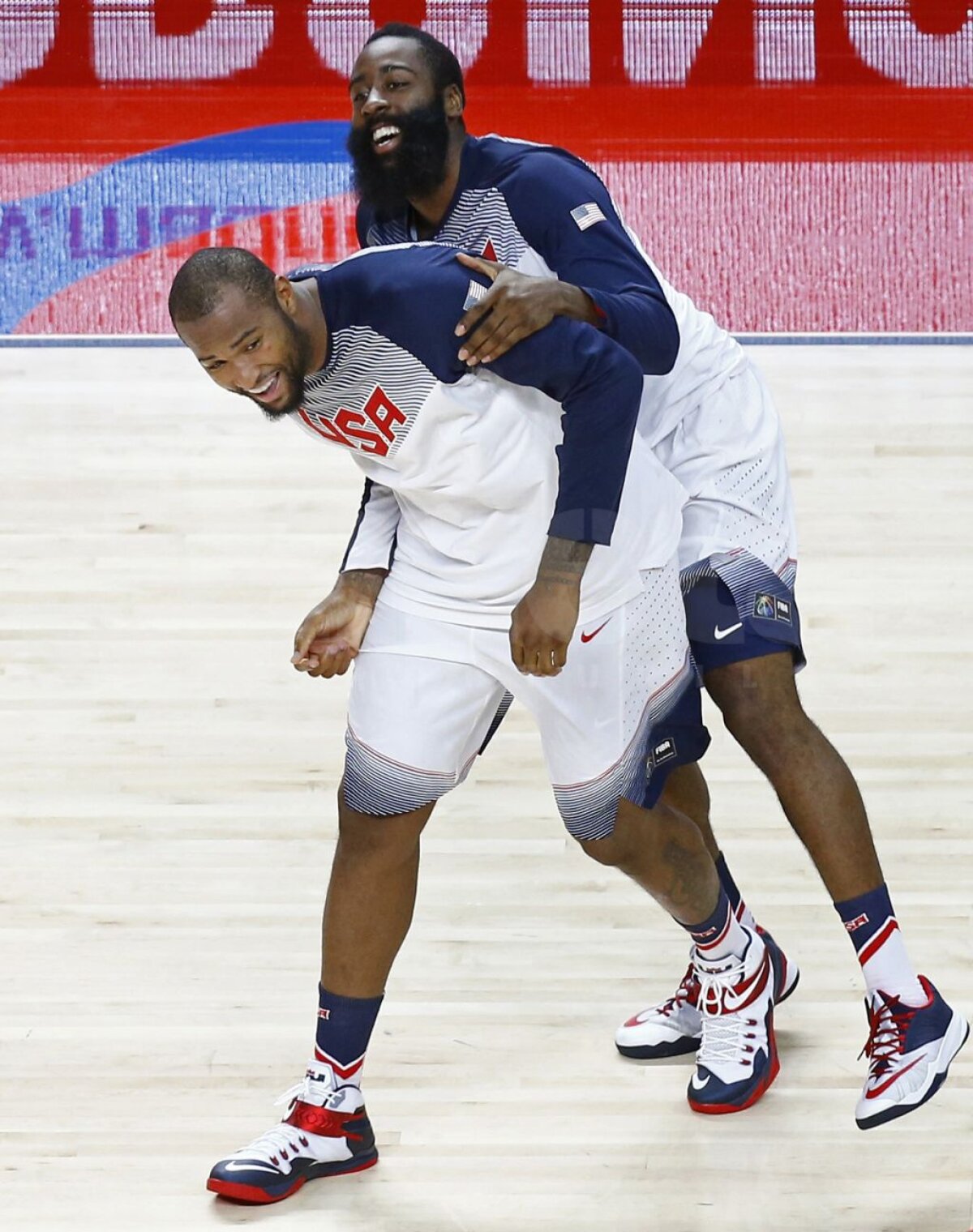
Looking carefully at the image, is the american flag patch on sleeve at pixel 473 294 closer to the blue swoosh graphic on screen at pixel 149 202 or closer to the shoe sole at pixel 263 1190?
the shoe sole at pixel 263 1190

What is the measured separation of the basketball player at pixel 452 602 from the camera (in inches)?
76.2

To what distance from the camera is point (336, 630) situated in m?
2.16

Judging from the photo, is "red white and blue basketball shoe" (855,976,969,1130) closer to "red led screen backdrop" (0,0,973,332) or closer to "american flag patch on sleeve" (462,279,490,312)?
"american flag patch on sleeve" (462,279,490,312)

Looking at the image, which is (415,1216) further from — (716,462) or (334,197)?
(334,197)

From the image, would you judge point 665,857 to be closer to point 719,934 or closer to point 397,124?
point 719,934

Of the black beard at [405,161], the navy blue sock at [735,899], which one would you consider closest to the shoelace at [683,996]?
the navy blue sock at [735,899]

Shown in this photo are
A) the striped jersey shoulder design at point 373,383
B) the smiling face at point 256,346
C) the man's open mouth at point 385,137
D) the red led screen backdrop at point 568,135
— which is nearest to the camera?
the smiling face at point 256,346

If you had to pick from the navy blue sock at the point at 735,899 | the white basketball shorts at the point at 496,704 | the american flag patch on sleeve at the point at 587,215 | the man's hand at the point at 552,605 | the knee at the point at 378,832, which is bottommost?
the navy blue sock at the point at 735,899

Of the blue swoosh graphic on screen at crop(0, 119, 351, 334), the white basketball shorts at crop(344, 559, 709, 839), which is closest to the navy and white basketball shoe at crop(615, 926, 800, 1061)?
the white basketball shorts at crop(344, 559, 709, 839)

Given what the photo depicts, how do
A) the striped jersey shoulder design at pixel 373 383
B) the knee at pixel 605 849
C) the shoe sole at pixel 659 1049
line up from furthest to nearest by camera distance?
1. the shoe sole at pixel 659 1049
2. the knee at pixel 605 849
3. the striped jersey shoulder design at pixel 373 383

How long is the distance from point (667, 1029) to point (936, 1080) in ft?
1.48

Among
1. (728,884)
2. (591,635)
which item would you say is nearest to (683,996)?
(728,884)

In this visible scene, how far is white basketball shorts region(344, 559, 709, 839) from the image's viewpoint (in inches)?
82.1

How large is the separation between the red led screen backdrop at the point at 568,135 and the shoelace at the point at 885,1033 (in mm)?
3338
